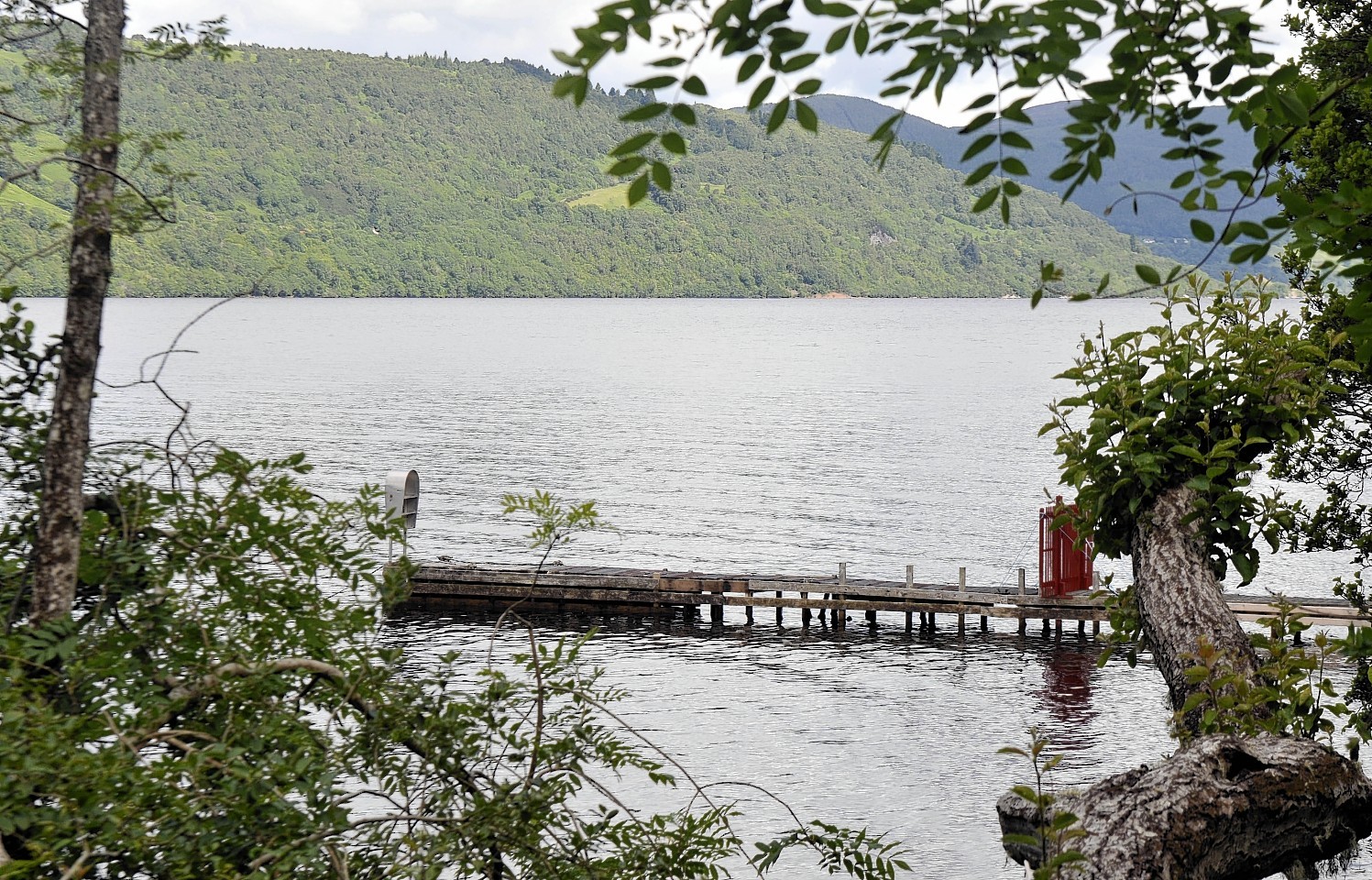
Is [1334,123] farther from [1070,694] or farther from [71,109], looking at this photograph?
[1070,694]

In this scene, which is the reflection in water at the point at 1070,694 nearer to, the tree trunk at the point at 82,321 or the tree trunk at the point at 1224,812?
the tree trunk at the point at 1224,812

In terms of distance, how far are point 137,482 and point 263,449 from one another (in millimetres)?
63526

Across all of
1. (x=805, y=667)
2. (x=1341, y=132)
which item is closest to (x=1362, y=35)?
(x=1341, y=132)

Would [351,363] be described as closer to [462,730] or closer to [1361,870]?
[1361,870]

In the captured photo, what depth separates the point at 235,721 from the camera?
4.52m

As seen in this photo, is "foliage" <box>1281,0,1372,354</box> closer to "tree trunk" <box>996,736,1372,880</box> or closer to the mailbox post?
"tree trunk" <box>996,736,1372,880</box>

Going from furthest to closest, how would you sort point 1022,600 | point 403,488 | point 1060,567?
point 1022,600
point 1060,567
point 403,488

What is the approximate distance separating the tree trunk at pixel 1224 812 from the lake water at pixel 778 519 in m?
4.85

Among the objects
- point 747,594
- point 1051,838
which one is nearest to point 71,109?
point 1051,838

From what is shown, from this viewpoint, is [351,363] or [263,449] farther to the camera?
[351,363]

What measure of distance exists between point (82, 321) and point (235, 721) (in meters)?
1.66

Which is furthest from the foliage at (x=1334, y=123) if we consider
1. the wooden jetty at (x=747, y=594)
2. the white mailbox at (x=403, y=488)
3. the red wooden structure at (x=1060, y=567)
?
the wooden jetty at (x=747, y=594)

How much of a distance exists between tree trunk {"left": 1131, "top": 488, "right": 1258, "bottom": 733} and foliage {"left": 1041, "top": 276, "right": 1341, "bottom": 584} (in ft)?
0.29

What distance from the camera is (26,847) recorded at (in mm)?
3846
